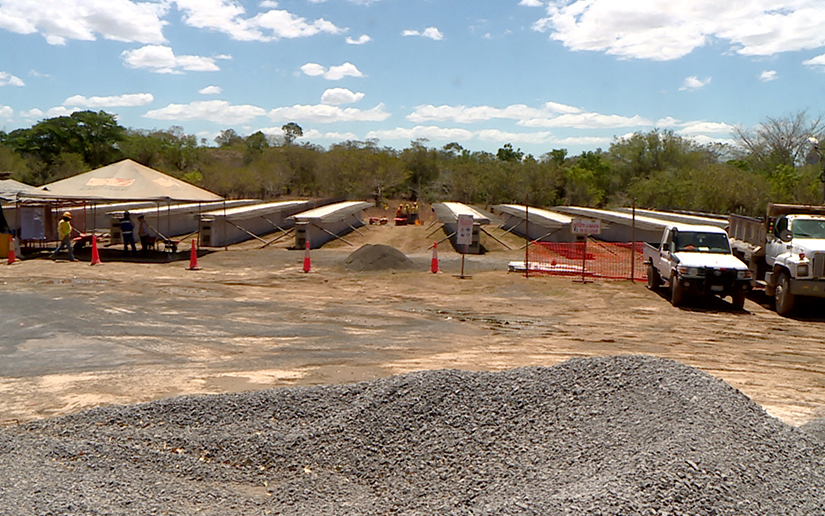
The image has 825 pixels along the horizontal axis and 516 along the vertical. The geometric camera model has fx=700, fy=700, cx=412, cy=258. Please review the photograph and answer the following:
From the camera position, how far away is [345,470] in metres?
6.16

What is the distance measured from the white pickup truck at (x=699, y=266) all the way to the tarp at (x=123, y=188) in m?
16.8

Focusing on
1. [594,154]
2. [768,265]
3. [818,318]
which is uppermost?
[594,154]

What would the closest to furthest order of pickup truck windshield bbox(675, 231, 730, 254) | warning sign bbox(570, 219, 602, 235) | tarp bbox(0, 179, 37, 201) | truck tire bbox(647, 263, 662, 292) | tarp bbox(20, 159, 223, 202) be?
1. pickup truck windshield bbox(675, 231, 730, 254)
2. truck tire bbox(647, 263, 662, 292)
3. warning sign bbox(570, 219, 602, 235)
4. tarp bbox(0, 179, 37, 201)
5. tarp bbox(20, 159, 223, 202)

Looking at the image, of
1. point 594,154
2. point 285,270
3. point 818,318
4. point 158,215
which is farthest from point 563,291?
point 594,154

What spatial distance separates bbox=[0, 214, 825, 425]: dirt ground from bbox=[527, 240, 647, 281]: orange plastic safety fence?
1.47 meters

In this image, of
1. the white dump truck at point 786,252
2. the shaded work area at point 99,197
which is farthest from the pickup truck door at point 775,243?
the shaded work area at point 99,197

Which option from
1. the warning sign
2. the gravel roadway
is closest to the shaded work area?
the gravel roadway

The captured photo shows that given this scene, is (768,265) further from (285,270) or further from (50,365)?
(50,365)

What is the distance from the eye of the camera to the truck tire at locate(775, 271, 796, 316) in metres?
15.6

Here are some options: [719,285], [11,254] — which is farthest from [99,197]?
[719,285]

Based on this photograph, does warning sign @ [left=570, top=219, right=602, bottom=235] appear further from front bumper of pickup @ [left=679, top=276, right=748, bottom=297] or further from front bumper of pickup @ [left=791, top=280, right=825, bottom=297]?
front bumper of pickup @ [left=791, top=280, right=825, bottom=297]

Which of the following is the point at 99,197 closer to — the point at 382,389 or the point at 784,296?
the point at 382,389

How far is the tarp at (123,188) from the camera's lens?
2530 centimetres

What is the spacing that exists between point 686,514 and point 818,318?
13.1 metres
